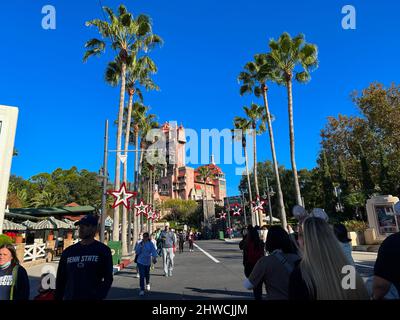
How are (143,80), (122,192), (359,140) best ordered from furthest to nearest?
1. (359,140)
2. (143,80)
3. (122,192)

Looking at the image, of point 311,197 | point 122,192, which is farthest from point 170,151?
point 122,192

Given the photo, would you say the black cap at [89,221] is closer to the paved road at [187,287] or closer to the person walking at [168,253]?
the paved road at [187,287]

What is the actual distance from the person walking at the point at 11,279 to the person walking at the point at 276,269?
8.28 feet

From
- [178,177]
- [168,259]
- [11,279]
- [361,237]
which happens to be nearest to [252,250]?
[11,279]

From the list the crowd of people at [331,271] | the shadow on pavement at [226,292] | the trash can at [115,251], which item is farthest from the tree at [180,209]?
the crowd of people at [331,271]

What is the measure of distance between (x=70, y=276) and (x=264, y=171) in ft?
212

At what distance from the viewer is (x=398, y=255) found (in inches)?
91.0

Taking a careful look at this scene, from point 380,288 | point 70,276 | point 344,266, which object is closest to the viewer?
point 344,266

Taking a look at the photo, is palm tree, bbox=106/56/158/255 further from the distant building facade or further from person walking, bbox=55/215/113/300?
the distant building facade

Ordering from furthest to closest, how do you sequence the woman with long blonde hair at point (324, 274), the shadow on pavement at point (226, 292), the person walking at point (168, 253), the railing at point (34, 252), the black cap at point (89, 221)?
the railing at point (34, 252), the person walking at point (168, 253), the shadow on pavement at point (226, 292), the black cap at point (89, 221), the woman with long blonde hair at point (324, 274)

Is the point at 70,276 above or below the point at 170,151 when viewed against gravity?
below

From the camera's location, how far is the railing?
57.5 ft

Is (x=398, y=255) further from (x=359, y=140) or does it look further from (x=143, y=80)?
(x=359, y=140)

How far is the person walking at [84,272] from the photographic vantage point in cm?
319
